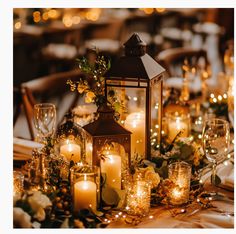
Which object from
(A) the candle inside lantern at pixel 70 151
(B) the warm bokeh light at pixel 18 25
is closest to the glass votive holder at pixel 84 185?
(A) the candle inside lantern at pixel 70 151

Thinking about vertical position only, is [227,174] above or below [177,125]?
below

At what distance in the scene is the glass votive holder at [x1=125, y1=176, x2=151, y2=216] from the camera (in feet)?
5.42

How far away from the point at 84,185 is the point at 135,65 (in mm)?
463

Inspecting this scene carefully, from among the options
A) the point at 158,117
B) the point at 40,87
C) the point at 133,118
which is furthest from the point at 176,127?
the point at 40,87

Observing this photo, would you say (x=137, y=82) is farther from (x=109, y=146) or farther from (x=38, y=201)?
(x=38, y=201)

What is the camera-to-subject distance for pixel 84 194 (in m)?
1.62

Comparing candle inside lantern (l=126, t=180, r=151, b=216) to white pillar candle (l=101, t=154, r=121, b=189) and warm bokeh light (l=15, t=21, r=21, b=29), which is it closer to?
white pillar candle (l=101, t=154, r=121, b=189)

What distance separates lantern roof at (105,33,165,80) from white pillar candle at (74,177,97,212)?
0.41 m

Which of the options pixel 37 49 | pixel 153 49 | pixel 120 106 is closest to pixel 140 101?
pixel 120 106

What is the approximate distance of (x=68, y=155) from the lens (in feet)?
6.18

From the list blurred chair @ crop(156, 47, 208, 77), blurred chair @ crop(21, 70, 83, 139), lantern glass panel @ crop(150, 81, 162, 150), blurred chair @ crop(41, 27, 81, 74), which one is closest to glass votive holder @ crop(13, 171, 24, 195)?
lantern glass panel @ crop(150, 81, 162, 150)

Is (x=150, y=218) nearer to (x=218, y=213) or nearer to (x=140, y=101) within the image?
(x=218, y=213)

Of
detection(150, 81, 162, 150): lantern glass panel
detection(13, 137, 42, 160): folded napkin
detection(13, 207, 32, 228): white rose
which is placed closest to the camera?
detection(13, 207, 32, 228): white rose

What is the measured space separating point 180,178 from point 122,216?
23cm
